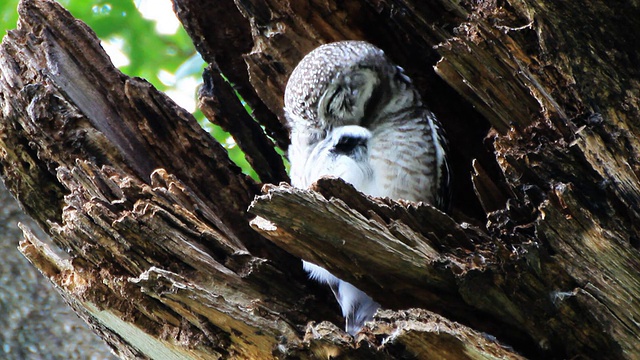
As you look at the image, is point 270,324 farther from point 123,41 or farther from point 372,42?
point 123,41

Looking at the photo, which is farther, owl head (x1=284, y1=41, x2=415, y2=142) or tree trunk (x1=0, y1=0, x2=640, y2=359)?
owl head (x1=284, y1=41, x2=415, y2=142)

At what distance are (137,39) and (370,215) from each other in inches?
124

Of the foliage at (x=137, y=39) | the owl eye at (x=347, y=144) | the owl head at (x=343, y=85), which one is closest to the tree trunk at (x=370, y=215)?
the owl head at (x=343, y=85)

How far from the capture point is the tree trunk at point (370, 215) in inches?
77.2

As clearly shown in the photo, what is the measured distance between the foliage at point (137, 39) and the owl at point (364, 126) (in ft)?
3.57

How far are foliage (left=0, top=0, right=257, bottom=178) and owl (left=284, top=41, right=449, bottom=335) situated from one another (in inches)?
42.8

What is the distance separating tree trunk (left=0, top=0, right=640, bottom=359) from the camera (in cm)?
196

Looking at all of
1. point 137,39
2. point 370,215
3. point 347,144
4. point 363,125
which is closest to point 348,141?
point 347,144

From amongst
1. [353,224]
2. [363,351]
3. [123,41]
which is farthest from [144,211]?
[123,41]

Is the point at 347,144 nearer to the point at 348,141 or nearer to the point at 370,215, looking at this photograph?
the point at 348,141

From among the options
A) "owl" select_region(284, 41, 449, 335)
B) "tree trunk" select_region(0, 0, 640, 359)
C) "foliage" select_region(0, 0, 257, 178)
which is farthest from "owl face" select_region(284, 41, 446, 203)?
"foliage" select_region(0, 0, 257, 178)

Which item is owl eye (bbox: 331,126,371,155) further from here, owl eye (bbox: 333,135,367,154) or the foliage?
the foliage

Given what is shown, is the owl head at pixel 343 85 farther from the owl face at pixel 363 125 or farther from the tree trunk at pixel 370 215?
the tree trunk at pixel 370 215

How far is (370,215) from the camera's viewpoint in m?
2.11
